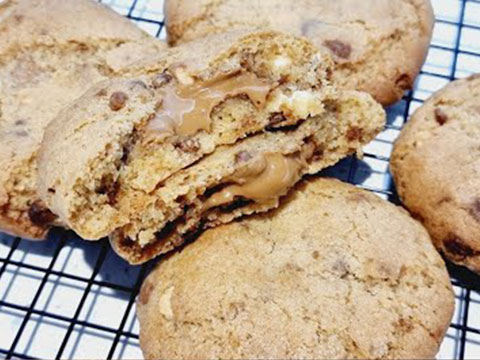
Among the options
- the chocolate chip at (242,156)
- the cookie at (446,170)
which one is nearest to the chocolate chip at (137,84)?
the chocolate chip at (242,156)

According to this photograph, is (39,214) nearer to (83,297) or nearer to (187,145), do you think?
(83,297)

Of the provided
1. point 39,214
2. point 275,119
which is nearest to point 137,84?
point 275,119

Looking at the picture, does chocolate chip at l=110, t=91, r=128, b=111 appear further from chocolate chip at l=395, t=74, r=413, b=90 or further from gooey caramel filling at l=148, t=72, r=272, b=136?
chocolate chip at l=395, t=74, r=413, b=90

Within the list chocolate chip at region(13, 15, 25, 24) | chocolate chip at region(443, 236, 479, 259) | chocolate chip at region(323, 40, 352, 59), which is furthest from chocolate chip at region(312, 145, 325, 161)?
chocolate chip at region(13, 15, 25, 24)

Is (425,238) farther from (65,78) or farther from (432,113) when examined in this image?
(65,78)

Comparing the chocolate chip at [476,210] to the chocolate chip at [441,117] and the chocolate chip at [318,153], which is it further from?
the chocolate chip at [318,153]
